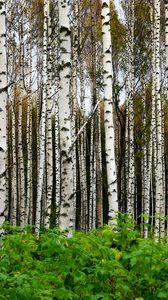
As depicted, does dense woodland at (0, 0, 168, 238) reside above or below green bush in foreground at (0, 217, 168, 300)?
above

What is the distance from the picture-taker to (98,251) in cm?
416

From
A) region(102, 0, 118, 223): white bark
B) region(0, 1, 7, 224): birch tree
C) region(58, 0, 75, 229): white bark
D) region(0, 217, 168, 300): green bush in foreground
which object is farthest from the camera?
region(102, 0, 118, 223): white bark

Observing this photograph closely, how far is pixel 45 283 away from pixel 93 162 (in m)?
14.8

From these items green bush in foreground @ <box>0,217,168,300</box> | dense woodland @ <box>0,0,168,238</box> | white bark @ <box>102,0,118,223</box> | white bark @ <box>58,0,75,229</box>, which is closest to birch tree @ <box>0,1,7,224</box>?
dense woodland @ <box>0,0,168,238</box>

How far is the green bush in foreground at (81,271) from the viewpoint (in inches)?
132

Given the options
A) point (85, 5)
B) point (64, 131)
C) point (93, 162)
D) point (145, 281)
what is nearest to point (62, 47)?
point (64, 131)

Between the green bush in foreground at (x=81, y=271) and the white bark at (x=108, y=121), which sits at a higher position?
the white bark at (x=108, y=121)

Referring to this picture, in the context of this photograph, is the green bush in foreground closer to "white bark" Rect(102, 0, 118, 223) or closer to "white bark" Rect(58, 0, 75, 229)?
"white bark" Rect(58, 0, 75, 229)

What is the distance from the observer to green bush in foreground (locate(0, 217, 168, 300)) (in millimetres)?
3363

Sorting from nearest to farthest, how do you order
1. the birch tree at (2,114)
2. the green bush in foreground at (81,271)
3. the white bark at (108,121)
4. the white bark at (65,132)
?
the green bush in foreground at (81,271)
the white bark at (65,132)
the birch tree at (2,114)
the white bark at (108,121)

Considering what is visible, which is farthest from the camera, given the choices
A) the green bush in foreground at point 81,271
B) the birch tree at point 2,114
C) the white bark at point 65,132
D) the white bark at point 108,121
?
the white bark at point 108,121

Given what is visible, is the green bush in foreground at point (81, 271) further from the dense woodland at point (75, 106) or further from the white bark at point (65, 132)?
the white bark at point (65, 132)

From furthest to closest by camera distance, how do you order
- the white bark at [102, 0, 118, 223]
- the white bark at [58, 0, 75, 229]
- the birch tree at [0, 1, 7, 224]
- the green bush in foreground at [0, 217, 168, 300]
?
1. the white bark at [102, 0, 118, 223]
2. the birch tree at [0, 1, 7, 224]
3. the white bark at [58, 0, 75, 229]
4. the green bush in foreground at [0, 217, 168, 300]

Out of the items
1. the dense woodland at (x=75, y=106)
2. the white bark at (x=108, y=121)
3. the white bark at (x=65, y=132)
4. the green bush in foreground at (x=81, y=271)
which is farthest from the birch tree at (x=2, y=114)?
the white bark at (x=108, y=121)
